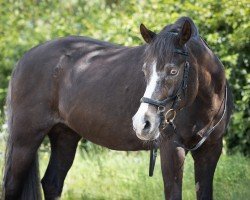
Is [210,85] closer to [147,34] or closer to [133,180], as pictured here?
[147,34]

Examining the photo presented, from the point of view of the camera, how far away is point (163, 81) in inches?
190

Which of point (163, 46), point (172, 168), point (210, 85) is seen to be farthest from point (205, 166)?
point (163, 46)

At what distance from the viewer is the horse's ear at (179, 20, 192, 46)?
192 inches

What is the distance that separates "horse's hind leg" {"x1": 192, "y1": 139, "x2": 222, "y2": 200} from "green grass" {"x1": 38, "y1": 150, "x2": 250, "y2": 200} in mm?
923

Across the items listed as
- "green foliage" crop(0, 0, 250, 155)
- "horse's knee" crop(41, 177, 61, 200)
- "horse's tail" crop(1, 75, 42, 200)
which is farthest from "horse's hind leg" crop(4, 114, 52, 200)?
"green foliage" crop(0, 0, 250, 155)

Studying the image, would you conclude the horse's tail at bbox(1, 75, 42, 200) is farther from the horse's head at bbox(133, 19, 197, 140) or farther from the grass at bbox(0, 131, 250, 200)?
the horse's head at bbox(133, 19, 197, 140)

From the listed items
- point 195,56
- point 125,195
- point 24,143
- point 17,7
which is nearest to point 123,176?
point 125,195

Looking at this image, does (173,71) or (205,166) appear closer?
(173,71)

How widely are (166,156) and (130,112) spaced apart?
0.55m

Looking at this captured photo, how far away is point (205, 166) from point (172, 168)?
1.42ft

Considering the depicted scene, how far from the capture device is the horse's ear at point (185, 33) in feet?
16.0

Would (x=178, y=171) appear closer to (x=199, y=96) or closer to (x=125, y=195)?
(x=199, y=96)

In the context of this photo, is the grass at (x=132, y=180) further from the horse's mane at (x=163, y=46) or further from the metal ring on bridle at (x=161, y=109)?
the horse's mane at (x=163, y=46)

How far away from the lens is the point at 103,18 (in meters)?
9.67
